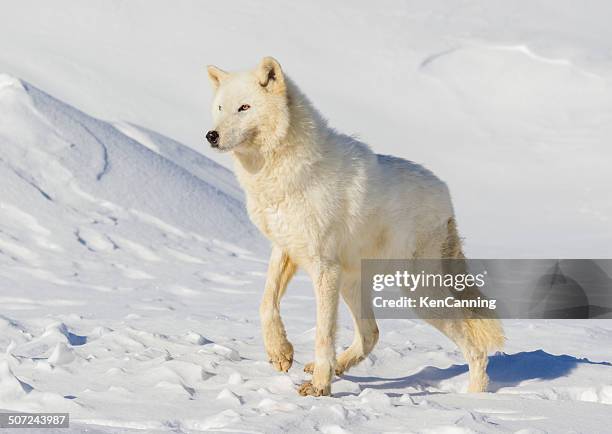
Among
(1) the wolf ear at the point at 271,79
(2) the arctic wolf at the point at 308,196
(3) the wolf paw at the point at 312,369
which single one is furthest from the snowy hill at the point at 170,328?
(1) the wolf ear at the point at 271,79

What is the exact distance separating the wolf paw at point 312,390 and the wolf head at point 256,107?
1.52 metres

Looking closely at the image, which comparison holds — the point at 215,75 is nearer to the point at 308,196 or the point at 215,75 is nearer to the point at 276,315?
the point at 308,196

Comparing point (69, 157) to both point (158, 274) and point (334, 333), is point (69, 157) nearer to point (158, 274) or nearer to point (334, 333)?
point (158, 274)

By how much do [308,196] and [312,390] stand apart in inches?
47.5

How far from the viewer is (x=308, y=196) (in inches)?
197

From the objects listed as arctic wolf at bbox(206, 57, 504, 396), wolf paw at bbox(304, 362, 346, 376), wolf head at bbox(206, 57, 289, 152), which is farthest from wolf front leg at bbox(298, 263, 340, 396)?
wolf head at bbox(206, 57, 289, 152)

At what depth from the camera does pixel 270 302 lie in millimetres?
5246

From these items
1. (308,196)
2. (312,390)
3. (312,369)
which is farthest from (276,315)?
(308,196)

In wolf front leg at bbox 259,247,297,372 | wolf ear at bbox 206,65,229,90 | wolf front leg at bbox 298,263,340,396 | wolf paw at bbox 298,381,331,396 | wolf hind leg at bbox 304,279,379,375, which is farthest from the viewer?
wolf hind leg at bbox 304,279,379,375

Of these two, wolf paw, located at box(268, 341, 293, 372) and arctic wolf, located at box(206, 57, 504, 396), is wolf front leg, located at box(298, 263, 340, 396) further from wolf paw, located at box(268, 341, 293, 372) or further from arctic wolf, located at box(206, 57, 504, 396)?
wolf paw, located at box(268, 341, 293, 372)

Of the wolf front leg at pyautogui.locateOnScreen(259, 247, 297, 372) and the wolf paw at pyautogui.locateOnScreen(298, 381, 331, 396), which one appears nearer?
the wolf paw at pyautogui.locateOnScreen(298, 381, 331, 396)

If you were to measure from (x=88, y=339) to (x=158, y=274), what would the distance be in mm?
6055

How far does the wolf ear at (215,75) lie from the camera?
532 cm

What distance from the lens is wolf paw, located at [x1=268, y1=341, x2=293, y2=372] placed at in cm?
522
